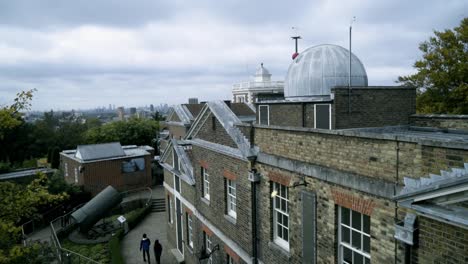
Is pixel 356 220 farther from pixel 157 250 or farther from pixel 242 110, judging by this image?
pixel 242 110

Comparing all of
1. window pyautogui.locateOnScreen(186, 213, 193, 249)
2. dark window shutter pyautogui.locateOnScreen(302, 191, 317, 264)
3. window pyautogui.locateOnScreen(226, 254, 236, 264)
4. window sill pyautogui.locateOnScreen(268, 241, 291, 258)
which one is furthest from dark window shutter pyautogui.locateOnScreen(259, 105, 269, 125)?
window pyautogui.locateOnScreen(186, 213, 193, 249)

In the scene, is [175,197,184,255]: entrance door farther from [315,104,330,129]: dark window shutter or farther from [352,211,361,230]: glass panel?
[352,211,361,230]: glass panel

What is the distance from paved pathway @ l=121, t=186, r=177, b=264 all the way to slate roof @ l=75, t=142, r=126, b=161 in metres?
7.83

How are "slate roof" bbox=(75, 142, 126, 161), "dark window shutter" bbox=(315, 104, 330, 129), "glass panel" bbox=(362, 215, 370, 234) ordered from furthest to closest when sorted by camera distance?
"slate roof" bbox=(75, 142, 126, 161) < "dark window shutter" bbox=(315, 104, 330, 129) < "glass panel" bbox=(362, 215, 370, 234)

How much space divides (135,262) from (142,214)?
756 centimetres

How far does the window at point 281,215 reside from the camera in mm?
9516

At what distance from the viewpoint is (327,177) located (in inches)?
300

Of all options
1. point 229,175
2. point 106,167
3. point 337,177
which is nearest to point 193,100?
point 106,167

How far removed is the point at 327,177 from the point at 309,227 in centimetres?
146

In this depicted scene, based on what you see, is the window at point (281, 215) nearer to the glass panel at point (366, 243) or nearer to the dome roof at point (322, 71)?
the glass panel at point (366, 243)

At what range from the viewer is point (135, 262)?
19766 mm

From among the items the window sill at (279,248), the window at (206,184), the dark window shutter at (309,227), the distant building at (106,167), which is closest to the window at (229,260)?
the window at (206,184)

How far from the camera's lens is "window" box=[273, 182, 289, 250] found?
31.2 feet

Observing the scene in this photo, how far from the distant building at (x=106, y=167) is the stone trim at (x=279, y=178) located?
25.2 meters
